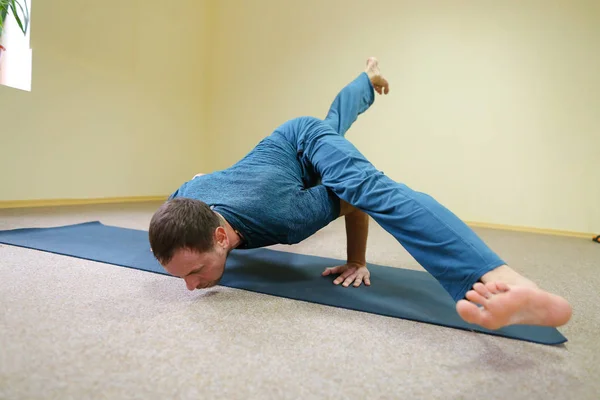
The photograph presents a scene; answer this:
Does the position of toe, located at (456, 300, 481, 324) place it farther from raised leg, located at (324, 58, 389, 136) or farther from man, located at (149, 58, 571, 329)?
raised leg, located at (324, 58, 389, 136)

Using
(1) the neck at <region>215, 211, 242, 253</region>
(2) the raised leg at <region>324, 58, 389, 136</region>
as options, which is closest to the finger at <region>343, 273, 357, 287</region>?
(1) the neck at <region>215, 211, 242, 253</region>

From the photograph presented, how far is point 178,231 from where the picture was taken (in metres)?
0.87

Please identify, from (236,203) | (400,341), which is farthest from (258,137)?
(400,341)

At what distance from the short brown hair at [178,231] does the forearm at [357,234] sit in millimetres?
481

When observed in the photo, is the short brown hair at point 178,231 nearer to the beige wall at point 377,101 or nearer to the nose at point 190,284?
the nose at point 190,284

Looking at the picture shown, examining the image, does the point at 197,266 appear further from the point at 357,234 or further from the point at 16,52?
the point at 16,52

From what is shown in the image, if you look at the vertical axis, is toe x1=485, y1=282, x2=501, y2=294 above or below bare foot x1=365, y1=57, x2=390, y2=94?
below

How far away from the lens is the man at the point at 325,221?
0.69 meters

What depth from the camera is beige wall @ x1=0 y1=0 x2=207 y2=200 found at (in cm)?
253

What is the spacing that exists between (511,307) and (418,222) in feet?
0.82

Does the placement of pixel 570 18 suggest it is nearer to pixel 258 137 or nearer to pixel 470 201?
pixel 470 201

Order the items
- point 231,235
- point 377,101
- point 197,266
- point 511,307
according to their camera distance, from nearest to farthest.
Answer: point 511,307
point 197,266
point 231,235
point 377,101

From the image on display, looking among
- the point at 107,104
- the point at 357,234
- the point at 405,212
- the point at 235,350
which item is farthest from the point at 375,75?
the point at 107,104

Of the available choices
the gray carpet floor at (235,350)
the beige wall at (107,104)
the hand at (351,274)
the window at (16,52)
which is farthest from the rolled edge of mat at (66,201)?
the hand at (351,274)
